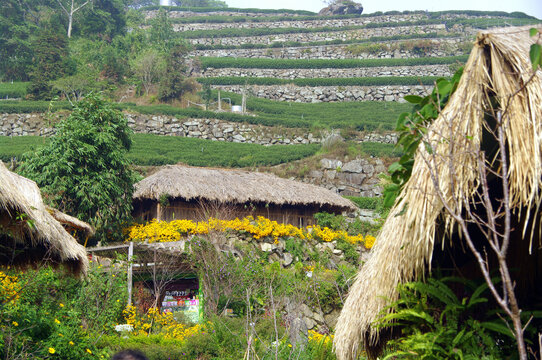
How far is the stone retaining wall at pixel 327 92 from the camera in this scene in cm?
4247

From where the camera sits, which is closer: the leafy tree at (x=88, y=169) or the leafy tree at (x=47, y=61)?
the leafy tree at (x=88, y=169)

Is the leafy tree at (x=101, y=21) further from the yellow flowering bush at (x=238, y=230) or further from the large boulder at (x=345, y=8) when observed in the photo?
the yellow flowering bush at (x=238, y=230)

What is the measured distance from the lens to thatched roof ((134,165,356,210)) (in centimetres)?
1709

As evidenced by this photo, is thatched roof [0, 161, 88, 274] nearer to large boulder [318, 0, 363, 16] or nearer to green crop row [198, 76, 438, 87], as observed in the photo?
green crop row [198, 76, 438, 87]

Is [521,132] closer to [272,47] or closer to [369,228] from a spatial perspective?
[369,228]

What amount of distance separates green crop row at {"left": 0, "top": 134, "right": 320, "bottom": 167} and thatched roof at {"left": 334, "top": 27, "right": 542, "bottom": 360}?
21.8m

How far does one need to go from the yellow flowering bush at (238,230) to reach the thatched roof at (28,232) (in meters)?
9.09

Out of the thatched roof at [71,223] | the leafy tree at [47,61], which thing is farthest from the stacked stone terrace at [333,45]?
the thatched roof at [71,223]

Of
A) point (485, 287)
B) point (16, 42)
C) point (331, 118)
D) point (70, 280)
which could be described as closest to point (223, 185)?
point (70, 280)

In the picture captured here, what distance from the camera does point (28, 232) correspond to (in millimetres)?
5871

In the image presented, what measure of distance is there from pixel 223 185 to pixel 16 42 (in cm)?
3237

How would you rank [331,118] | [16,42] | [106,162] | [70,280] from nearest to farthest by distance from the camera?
[70,280]
[106,162]
[331,118]
[16,42]

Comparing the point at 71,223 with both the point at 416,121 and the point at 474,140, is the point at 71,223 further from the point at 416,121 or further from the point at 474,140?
the point at 474,140

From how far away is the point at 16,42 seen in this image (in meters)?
43.3
